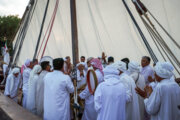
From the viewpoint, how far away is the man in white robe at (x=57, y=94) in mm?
2748

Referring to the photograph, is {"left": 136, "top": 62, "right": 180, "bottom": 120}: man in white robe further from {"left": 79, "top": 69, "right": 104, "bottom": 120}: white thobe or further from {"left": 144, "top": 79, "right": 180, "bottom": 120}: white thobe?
{"left": 79, "top": 69, "right": 104, "bottom": 120}: white thobe

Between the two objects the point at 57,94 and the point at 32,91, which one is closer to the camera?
the point at 57,94

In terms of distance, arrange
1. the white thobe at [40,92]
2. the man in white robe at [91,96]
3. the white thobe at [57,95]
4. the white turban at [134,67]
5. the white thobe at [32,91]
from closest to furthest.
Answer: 1. the white thobe at [57,95]
2. the white turban at [134,67]
3. the man in white robe at [91,96]
4. the white thobe at [40,92]
5. the white thobe at [32,91]

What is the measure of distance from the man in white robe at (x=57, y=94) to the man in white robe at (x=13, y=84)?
2.22 meters

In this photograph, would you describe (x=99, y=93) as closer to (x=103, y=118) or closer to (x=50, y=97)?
(x=103, y=118)

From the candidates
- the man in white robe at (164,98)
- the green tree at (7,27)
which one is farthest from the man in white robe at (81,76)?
the green tree at (7,27)

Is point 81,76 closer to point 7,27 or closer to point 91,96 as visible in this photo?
point 91,96

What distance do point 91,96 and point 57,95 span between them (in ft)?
2.80

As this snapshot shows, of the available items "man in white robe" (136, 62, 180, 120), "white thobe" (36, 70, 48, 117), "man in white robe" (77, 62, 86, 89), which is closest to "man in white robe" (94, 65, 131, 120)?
"man in white robe" (136, 62, 180, 120)

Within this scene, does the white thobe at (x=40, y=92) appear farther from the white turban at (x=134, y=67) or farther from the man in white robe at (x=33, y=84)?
the white turban at (x=134, y=67)

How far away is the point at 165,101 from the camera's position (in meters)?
2.08

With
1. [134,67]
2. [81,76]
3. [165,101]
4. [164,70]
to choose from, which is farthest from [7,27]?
[165,101]

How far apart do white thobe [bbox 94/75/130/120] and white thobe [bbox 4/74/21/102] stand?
10.3 feet

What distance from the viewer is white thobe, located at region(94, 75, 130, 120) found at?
234cm
